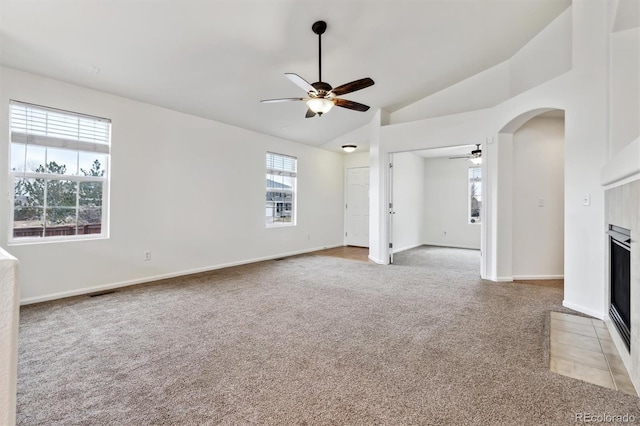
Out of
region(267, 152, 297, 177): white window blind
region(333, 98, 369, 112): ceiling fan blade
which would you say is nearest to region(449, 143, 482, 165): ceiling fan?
region(333, 98, 369, 112): ceiling fan blade

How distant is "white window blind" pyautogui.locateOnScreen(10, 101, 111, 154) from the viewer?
3.39m

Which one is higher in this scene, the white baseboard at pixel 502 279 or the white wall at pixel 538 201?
the white wall at pixel 538 201

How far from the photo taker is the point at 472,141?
15.8 feet

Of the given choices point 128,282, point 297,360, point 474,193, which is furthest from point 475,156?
point 128,282

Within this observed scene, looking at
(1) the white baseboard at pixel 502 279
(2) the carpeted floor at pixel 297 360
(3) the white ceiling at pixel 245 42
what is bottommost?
(2) the carpeted floor at pixel 297 360

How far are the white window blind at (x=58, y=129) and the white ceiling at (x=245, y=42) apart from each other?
419mm

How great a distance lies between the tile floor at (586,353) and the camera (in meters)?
2.03

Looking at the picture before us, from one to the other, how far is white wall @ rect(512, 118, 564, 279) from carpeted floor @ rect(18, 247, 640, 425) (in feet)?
2.86

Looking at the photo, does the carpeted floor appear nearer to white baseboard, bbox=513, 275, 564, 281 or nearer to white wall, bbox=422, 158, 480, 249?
white baseboard, bbox=513, 275, 564, 281

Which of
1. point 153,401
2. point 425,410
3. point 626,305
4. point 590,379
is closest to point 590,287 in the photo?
point 626,305

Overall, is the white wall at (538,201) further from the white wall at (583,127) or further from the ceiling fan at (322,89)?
the ceiling fan at (322,89)

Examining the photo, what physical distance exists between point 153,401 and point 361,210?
22.3ft

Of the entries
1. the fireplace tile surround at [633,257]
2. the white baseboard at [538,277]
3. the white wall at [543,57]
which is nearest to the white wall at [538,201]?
the white baseboard at [538,277]

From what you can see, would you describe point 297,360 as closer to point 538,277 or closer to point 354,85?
point 354,85
